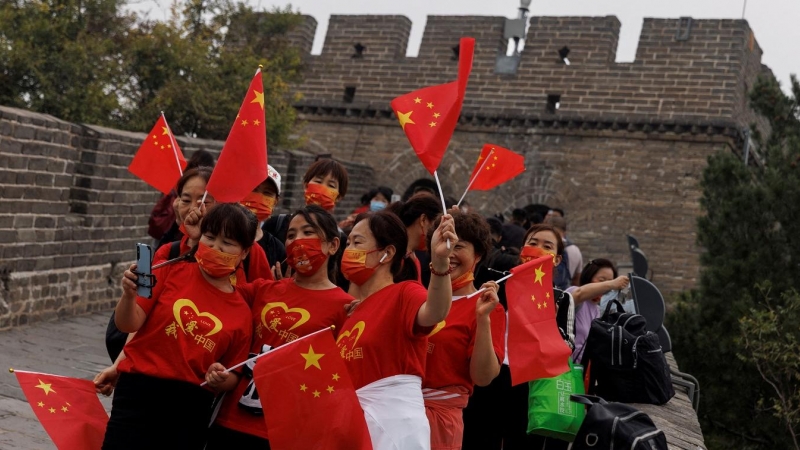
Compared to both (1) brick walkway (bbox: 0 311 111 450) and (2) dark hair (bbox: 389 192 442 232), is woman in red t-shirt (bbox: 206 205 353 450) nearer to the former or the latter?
(2) dark hair (bbox: 389 192 442 232)

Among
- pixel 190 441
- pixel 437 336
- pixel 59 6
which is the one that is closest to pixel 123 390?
pixel 190 441

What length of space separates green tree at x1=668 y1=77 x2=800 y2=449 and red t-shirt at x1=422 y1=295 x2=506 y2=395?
8126 millimetres

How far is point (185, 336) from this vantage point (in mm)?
4504

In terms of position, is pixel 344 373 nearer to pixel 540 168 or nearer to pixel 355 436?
pixel 355 436

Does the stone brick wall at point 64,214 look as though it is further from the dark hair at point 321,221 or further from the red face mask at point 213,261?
the red face mask at point 213,261

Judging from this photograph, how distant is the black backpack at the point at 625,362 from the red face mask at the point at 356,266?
7.54 ft

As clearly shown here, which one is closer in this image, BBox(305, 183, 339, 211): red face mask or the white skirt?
the white skirt

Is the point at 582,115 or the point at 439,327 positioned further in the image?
the point at 582,115

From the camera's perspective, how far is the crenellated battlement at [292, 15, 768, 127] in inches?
777

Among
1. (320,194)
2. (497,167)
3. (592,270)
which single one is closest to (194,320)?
(320,194)

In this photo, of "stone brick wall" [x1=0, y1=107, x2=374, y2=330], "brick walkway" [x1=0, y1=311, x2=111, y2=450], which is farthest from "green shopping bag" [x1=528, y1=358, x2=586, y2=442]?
"stone brick wall" [x1=0, y1=107, x2=374, y2=330]

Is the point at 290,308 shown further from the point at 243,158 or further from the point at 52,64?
the point at 52,64

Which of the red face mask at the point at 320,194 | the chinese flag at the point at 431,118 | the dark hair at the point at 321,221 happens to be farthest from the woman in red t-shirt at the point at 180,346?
the red face mask at the point at 320,194

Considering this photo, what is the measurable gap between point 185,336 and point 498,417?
181 cm
